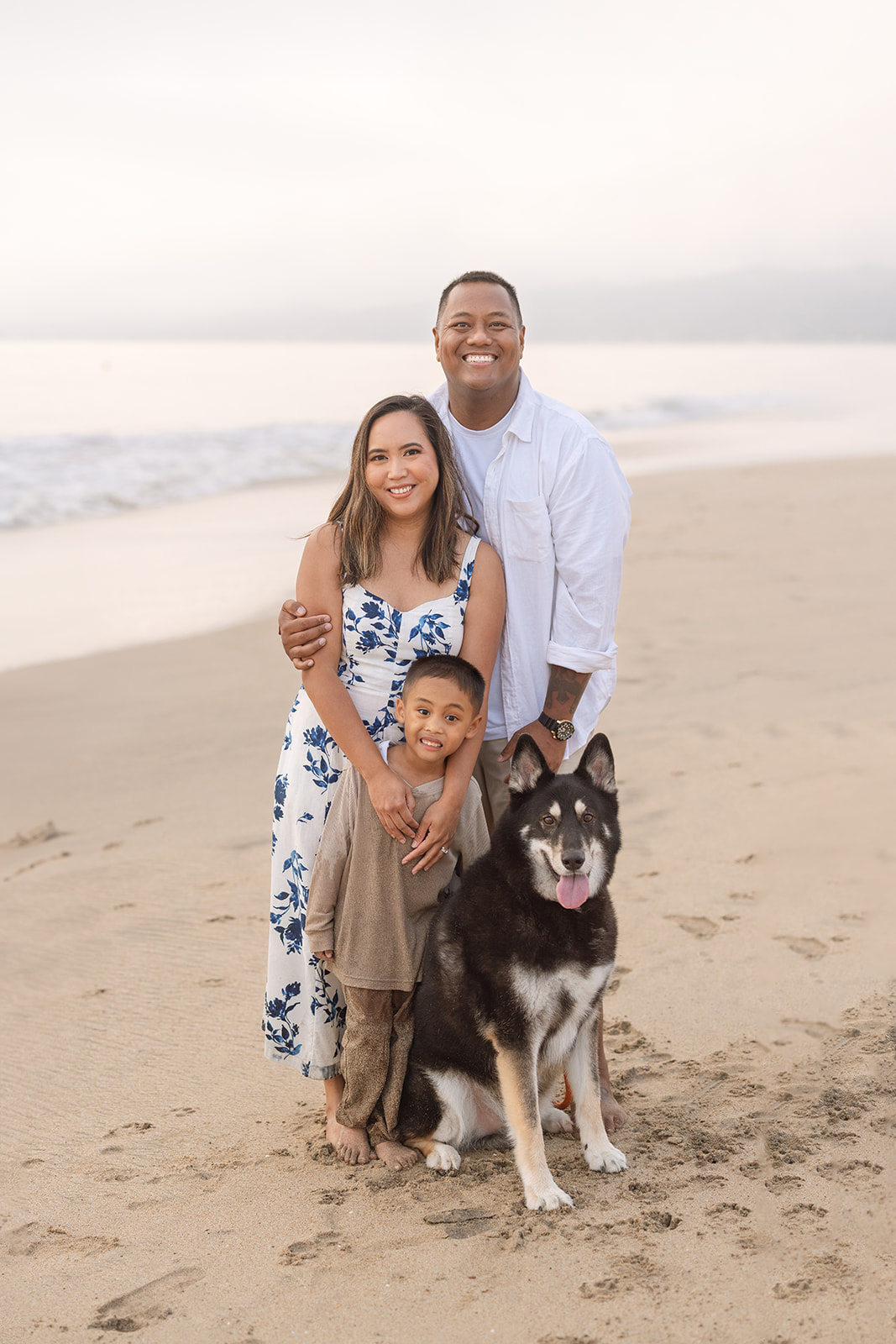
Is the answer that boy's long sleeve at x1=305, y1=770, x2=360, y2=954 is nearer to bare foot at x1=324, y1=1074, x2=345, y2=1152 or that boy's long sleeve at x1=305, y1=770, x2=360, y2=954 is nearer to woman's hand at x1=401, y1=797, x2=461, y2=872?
woman's hand at x1=401, y1=797, x2=461, y2=872

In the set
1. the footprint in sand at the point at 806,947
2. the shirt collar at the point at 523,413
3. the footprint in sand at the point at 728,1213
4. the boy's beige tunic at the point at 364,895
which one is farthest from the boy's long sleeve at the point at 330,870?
the footprint in sand at the point at 806,947

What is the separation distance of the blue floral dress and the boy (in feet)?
0.27

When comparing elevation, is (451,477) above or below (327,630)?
above

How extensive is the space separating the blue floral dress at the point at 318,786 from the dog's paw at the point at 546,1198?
0.80 metres

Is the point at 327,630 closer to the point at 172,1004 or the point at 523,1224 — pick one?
the point at 523,1224

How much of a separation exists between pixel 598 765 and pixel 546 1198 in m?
1.20

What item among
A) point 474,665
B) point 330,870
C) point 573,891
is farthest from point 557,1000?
point 474,665

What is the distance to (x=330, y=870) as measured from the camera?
344 cm

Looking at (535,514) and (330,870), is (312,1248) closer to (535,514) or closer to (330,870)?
(330,870)

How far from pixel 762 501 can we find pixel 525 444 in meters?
13.3

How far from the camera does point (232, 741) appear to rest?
24.6 feet

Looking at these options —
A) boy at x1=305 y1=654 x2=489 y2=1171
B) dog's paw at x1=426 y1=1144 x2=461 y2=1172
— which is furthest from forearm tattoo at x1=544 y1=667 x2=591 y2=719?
dog's paw at x1=426 y1=1144 x2=461 y2=1172

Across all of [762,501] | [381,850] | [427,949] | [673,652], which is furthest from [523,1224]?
[762,501]

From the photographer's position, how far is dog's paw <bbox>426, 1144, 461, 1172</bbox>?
3408 millimetres
